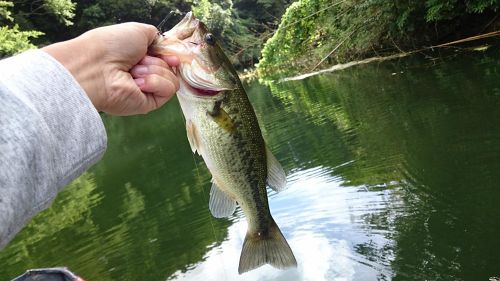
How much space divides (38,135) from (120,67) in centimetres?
80

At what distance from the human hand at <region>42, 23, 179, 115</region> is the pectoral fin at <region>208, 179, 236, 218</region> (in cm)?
69

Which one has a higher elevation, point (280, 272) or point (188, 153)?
point (188, 153)

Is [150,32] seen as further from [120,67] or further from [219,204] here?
[219,204]

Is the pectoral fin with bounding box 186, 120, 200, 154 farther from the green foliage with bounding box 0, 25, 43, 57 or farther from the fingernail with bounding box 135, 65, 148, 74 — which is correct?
the green foliage with bounding box 0, 25, 43, 57

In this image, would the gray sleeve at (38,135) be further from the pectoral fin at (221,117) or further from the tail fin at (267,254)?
the tail fin at (267,254)

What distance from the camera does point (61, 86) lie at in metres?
1.16

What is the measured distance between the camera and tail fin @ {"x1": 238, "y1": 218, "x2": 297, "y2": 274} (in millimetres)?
2594

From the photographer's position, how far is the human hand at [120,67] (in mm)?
1531

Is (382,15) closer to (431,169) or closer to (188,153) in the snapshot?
(188,153)

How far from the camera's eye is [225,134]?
230cm

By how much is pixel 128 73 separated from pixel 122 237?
23.5 ft

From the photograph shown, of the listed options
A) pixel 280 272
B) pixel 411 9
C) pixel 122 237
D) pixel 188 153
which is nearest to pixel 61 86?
pixel 280 272

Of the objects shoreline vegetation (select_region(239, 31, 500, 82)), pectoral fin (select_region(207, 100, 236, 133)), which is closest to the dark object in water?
pectoral fin (select_region(207, 100, 236, 133))

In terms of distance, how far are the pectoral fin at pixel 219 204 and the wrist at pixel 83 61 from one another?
94cm
